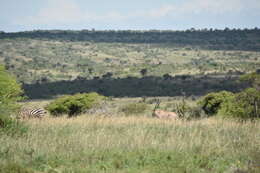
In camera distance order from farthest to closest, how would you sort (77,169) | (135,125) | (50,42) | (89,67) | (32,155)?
(50,42)
(89,67)
(135,125)
(32,155)
(77,169)

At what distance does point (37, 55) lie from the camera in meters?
91.1

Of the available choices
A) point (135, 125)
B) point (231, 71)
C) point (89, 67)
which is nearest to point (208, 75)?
point (231, 71)

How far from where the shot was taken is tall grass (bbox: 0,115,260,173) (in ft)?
24.2

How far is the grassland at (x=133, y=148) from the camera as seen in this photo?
735 cm

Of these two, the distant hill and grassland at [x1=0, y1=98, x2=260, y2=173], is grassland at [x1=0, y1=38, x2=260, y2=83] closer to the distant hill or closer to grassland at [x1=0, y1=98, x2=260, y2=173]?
the distant hill

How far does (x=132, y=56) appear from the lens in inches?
3809

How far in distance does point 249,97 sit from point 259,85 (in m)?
0.55

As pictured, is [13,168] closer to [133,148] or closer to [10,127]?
[133,148]

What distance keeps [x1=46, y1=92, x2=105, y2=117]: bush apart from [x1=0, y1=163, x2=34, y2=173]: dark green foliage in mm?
13240

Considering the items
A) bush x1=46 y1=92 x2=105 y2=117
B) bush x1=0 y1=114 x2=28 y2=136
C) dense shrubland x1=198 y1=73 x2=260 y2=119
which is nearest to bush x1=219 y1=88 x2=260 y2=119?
dense shrubland x1=198 y1=73 x2=260 y2=119

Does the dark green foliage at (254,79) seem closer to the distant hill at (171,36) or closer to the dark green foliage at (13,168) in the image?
the dark green foliage at (13,168)

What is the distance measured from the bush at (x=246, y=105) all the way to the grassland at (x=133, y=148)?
4.22 metres

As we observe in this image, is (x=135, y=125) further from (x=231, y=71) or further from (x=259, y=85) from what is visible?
(x=231, y=71)

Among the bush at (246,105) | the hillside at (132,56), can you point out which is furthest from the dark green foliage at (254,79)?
the hillside at (132,56)
